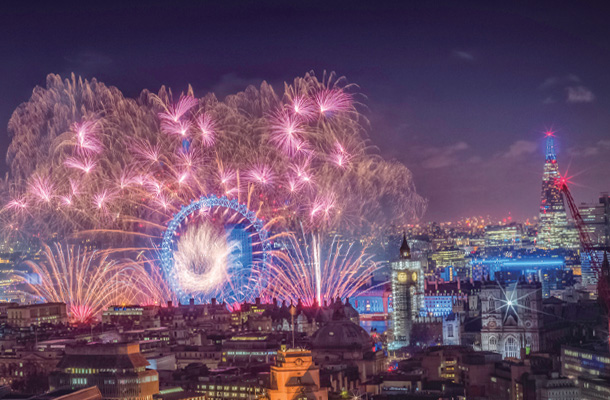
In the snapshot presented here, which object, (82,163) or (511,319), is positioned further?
(511,319)

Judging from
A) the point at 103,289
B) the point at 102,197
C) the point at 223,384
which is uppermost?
the point at 102,197

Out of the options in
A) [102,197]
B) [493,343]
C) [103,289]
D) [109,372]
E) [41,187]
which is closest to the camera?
[109,372]

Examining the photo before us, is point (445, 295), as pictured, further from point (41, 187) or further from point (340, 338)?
point (41, 187)

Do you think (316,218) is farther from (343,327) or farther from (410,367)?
(410,367)

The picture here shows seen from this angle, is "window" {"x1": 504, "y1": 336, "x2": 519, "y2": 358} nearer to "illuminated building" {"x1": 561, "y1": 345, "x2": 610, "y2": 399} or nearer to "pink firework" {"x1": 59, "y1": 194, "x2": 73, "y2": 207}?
"illuminated building" {"x1": 561, "y1": 345, "x2": 610, "y2": 399}

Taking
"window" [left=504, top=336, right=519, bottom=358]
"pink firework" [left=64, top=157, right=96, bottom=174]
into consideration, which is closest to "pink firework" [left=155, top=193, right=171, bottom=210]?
"pink firework" [left=64, top=157, right=96, bottom=174]

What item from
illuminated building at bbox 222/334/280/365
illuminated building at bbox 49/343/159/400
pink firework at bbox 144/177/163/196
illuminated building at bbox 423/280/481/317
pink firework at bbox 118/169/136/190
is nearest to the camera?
illuminated building at bbox 49/343/159/400

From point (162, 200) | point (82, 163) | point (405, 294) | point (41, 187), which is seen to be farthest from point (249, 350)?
point (405, 294)

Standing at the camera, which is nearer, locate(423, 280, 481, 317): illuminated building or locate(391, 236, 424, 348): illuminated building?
locate(391, 236, 424, 348): illuminated building
